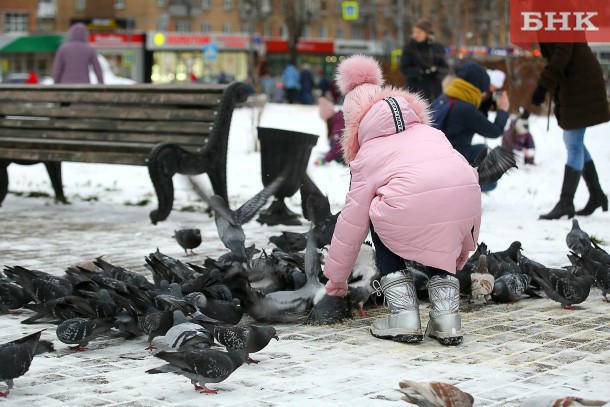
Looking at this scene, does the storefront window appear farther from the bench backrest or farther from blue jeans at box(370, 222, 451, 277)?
blue jeans at box(370, 222, 451, 277)

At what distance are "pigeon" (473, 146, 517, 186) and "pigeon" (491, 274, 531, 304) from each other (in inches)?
22.6

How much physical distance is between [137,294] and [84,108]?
5.74m

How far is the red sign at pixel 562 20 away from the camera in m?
9.51

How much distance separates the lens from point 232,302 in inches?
206

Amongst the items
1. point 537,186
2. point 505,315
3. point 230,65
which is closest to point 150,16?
point 230,65

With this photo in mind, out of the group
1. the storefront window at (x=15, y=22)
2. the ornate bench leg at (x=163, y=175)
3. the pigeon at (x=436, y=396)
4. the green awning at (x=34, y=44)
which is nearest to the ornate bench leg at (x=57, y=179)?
the ornate bench leg at (x=163, y=175)

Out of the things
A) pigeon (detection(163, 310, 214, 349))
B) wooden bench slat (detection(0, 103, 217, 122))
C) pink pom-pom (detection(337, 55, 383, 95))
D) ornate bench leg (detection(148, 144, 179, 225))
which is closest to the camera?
pigeon (detection(163, 310, 214, 349))

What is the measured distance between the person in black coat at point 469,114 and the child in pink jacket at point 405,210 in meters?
4.69

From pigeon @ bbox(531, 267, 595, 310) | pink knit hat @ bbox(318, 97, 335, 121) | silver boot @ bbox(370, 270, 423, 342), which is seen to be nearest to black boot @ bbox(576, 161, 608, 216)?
pigeon @ bbox(531, 267, 595, 310)

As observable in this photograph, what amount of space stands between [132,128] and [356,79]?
4939 millimetres

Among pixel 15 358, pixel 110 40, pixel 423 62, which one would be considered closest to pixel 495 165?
pixel 15 358

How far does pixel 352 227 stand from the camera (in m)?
5.00

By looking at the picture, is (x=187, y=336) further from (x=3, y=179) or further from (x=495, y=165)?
(x=3, y=179)

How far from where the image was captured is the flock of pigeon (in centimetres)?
436
